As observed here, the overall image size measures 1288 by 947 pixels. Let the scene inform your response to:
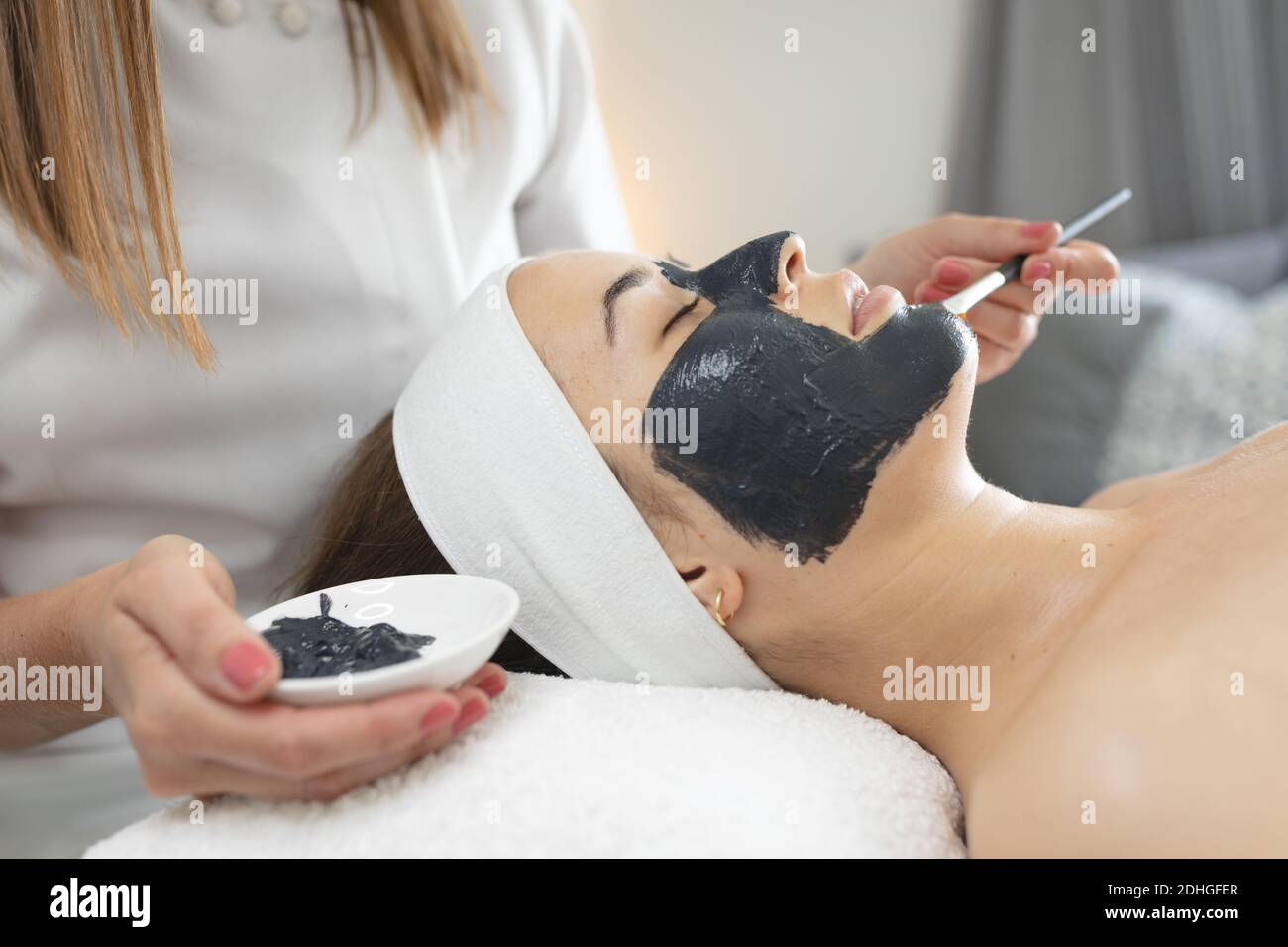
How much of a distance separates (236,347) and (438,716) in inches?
27.2

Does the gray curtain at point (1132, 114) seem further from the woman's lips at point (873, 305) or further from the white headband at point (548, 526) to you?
the white headband at point (548, 526)

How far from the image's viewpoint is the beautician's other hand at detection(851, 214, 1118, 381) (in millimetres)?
1344

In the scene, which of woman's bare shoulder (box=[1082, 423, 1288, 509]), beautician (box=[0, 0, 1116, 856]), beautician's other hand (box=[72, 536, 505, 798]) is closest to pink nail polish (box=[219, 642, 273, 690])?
beautician's other hand (box=[72, 536, 505, 798])

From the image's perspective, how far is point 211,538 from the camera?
4.20ft

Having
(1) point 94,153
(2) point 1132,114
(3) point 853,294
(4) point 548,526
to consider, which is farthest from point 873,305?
(2) point 1132,114

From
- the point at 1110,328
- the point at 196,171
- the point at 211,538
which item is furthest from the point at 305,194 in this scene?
the point at 1110,328

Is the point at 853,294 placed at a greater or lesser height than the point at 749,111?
lesser

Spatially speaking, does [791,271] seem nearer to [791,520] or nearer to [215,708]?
[791,520]

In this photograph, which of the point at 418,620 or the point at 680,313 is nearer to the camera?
the point at 418,620

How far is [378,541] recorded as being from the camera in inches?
44.7

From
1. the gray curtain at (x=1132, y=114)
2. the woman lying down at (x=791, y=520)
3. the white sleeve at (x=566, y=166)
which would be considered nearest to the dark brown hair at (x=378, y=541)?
the woman lying down at (x=791, y=520)

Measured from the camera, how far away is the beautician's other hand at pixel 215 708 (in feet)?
2.30
